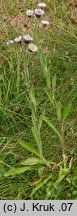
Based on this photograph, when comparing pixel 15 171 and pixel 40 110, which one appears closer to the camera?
pixel 15 171

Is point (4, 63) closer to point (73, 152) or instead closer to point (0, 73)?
point (0, 73)

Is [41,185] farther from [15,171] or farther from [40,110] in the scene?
[40,110]

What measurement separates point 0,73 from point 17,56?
5.1 inches

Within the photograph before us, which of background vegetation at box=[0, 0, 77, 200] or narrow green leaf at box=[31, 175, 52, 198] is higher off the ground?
background vegetation at box=[0, 0, 77, 200]

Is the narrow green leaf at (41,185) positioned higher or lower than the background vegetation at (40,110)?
lower

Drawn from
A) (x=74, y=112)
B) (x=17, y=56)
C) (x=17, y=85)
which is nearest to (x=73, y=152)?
(x=74, y=112)

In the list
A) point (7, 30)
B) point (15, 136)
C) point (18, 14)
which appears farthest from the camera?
point (18, 14)

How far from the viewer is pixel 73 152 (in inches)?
67.7

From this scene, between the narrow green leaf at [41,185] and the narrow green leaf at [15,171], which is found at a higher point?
the narrow green leaf at [15,171]

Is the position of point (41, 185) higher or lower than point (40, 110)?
lower

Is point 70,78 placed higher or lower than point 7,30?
lower

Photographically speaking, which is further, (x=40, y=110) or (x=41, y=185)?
(x=40, y=110)

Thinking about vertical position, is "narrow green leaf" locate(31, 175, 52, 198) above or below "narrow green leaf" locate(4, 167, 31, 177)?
below

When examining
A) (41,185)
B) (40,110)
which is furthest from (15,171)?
(40,110)
